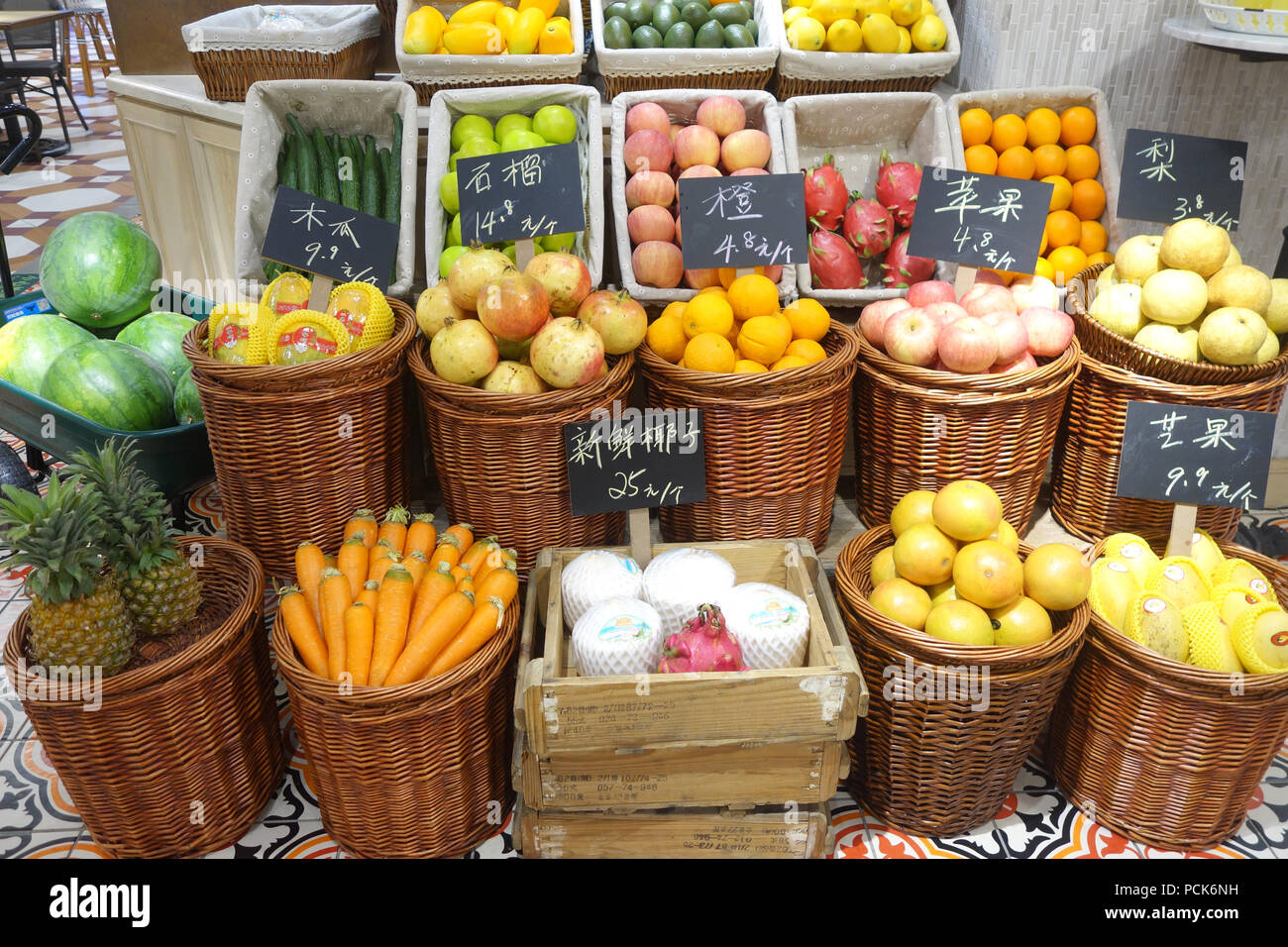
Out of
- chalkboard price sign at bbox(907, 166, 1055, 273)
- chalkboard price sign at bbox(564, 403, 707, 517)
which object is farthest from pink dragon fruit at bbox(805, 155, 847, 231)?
chalkboard price sign at bbox(564, 403, 707, 517)

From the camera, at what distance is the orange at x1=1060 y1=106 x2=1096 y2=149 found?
82.9 inches

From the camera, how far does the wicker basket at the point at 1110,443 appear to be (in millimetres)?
A: 1666

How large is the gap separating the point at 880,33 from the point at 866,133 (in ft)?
0.77

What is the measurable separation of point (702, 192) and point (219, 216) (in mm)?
1810

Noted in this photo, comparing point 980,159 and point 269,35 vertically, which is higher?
point 269,35

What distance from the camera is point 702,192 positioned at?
1729mm

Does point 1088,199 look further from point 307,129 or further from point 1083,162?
point 307,129

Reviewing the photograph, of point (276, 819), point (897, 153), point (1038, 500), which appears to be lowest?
point (276, 819)

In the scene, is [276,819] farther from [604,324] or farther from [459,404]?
[604,324]

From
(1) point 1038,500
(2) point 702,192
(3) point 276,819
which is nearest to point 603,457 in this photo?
(2) point 702,192

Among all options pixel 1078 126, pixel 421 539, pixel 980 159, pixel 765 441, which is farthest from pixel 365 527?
pixel 1078 126

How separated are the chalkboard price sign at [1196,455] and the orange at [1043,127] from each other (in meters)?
0.83

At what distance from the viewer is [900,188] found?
6.82ft

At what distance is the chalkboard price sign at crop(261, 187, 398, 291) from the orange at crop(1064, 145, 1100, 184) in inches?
60.6
